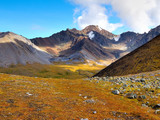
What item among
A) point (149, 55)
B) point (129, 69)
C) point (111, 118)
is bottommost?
point (111, 118)

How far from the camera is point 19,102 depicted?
16.5 metres

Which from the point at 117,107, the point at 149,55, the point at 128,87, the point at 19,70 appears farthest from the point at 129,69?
the point at 19,70

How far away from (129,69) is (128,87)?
51.6 m

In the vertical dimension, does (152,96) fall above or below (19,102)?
above

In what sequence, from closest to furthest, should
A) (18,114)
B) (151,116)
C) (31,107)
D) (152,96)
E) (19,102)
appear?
(18,114), (151,116), (31,107), (19,102), (152,96)

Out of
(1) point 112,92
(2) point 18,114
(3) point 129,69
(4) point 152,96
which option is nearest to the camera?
(2) point 18,114

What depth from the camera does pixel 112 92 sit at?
23.3m

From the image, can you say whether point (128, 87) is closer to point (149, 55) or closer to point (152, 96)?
point (152, 96)

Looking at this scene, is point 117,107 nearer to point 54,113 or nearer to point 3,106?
point 54,113

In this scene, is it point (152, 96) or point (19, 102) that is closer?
point (19, 102)

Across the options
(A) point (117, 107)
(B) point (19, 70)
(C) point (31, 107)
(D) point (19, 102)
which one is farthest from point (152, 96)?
(B) point (19, 70)

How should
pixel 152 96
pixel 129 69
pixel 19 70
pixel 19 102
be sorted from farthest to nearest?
pixel 19 70, pixel 129 69, pixel 152 96, pixel 19 102

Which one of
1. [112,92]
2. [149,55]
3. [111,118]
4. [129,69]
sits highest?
[149,55]

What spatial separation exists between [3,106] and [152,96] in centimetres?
2056
